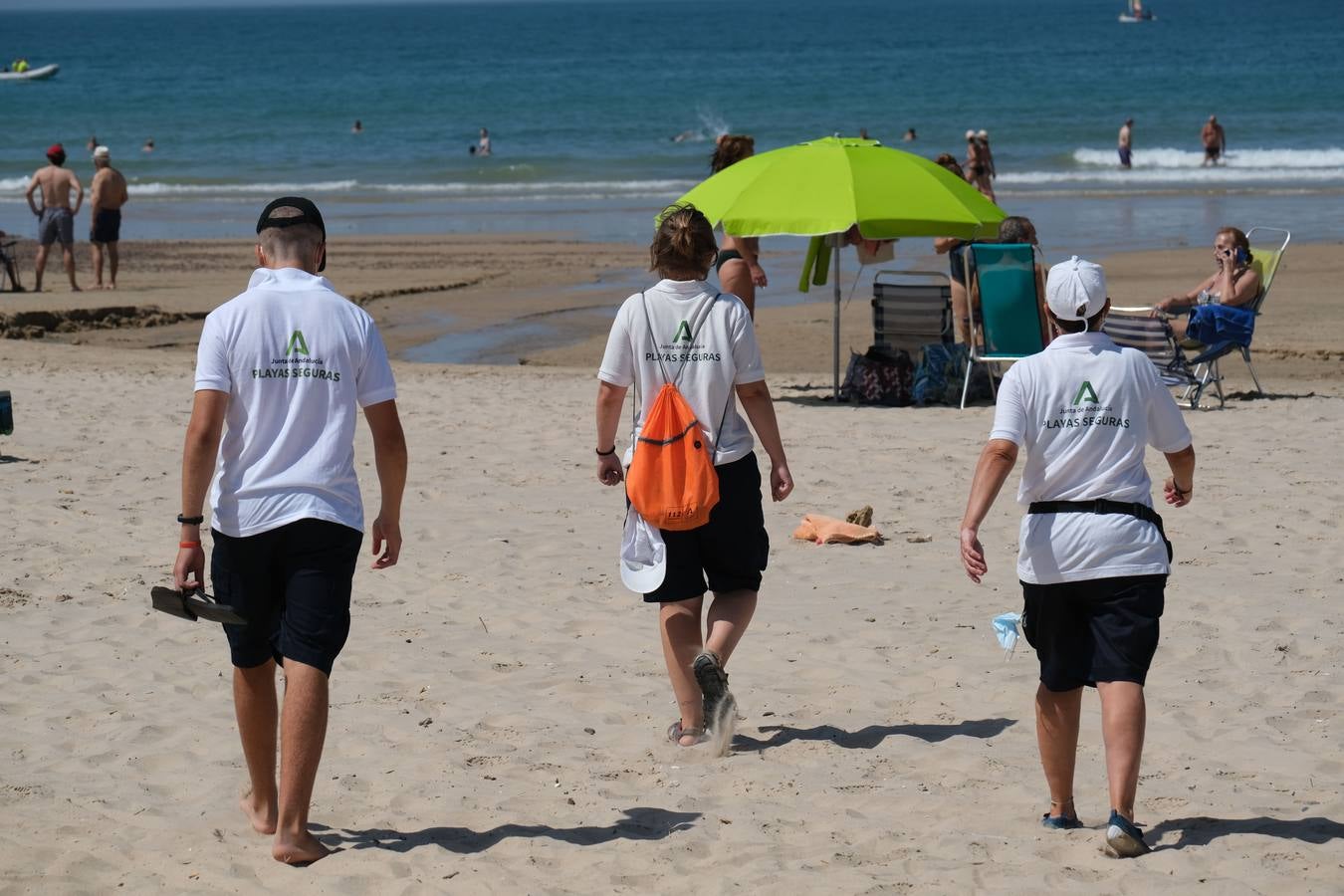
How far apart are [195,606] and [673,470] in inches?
51.6

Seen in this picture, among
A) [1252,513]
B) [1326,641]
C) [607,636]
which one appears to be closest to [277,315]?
[607,636]

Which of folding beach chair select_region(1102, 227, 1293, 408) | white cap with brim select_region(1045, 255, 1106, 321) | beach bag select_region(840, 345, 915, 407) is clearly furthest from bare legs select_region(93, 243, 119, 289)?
white cap with brim select_region(1045, 255, 1106, 321)

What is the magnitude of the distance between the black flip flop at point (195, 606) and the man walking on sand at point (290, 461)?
0.02m

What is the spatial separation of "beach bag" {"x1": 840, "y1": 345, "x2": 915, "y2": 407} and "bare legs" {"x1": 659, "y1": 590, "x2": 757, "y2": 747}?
611 cm

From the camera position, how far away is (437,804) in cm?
416

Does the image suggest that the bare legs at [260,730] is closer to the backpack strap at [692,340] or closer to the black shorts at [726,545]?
the black shorts at [726,545]

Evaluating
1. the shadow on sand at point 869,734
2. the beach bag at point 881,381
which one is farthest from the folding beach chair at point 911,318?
the shadow on sand at point 869,734

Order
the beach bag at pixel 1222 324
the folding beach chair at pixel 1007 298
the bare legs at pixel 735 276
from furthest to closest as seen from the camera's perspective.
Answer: the beach bag at pixel 1222 324 < the folding beach chair at pixel 1007 298 < the bare legs at pixel 735 276

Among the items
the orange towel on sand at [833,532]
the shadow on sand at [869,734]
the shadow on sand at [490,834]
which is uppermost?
the orange towel on sand at [833,532]

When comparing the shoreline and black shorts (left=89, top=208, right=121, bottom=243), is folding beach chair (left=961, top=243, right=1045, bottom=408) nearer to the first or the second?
the shoreline

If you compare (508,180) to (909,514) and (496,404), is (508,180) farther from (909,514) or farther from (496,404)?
(909,514)

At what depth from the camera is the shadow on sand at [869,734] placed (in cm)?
464

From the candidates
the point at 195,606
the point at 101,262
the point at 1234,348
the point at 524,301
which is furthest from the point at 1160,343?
the point at 101,262

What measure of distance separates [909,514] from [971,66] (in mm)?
68072
